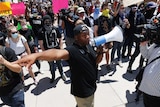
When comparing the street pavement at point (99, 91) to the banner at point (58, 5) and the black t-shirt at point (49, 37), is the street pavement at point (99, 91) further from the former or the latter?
the banner at point (58, 5)

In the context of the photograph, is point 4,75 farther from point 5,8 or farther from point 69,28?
point 5,8

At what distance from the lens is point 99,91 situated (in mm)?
4719

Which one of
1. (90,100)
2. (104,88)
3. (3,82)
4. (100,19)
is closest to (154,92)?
(90,100)

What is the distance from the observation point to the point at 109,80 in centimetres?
516

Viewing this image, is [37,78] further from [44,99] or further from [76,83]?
[76,83]

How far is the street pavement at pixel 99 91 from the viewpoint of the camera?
4.30m

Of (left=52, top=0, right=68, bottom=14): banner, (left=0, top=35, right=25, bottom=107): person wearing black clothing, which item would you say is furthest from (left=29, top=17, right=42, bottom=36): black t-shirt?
(left=0, top=35, right=25, bottom=107): person wearing black clothing

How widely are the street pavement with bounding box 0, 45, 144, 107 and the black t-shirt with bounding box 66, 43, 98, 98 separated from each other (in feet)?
4.89

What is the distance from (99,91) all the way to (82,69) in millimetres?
2157

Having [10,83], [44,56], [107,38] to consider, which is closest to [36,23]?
[10,83]

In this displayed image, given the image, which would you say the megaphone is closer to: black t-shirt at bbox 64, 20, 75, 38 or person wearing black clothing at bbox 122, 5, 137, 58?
person wearing black clothing at bbox 122, 5, 137, 58

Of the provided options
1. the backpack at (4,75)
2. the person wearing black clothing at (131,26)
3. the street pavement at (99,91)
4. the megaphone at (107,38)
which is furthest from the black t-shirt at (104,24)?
the backpack at (4,75)

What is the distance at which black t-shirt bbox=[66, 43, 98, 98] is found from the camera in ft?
8.60

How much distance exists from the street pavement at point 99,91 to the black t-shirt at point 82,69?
149cm
